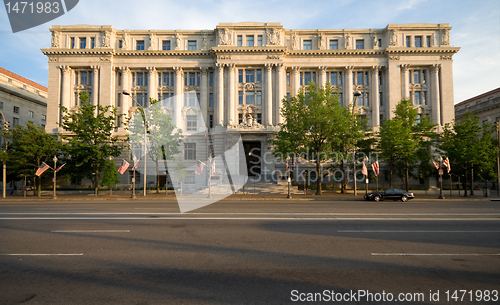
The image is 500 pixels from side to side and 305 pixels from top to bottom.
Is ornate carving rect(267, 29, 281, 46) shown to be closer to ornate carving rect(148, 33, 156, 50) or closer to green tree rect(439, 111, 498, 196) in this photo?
ornate carving rect(148, 33, 156, 50)

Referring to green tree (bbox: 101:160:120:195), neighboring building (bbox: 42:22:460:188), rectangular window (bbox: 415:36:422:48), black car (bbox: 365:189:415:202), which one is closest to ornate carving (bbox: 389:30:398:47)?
neighboring building (bbox: 42:22:460:188)

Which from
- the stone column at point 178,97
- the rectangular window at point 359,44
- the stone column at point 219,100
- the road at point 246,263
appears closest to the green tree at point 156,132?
the stone column at point 178,97

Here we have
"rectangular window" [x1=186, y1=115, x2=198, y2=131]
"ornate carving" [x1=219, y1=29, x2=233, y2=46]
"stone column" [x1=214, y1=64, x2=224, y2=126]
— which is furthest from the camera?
"rectangular window" [x1=186, y1=115, x2=198, y2=131]

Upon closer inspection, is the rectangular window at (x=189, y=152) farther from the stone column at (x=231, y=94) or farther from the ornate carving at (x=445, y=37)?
the ornate carving at (x=445, y=37)

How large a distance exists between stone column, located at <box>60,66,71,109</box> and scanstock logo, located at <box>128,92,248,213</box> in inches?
514

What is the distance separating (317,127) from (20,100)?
210ft

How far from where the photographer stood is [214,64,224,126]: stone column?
48.0m

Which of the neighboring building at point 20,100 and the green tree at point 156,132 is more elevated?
the neighboring building at point 20,100

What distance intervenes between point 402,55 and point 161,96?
43593 millimetres

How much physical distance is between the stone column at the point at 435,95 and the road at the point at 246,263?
140 ft

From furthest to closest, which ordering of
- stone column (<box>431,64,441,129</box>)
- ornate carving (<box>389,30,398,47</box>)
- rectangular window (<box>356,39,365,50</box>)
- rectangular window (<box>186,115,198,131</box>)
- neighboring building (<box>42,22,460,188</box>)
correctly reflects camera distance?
rectangular window (<box>356,39,365,50</box>) → rectangular window (<box>186,115,198,131</box>) → stone column (<box>431,64,441,129</box>) → ornate carving (<box>389,30,398,47</box>) → neighboring building (<box>42,22,460,188</box>)

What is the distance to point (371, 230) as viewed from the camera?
11.6 m

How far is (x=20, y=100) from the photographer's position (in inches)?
2361

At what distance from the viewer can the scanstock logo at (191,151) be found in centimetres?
3609
